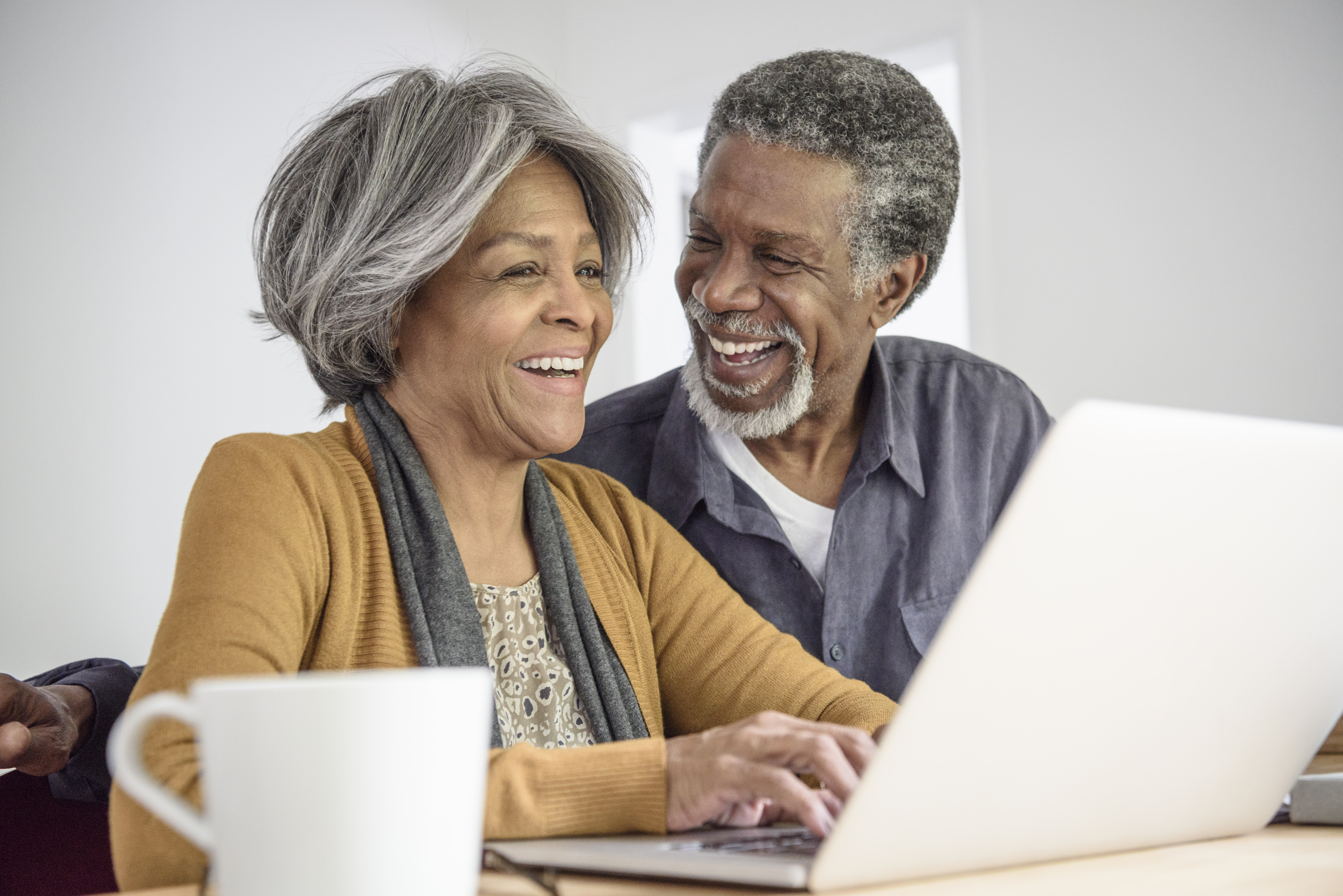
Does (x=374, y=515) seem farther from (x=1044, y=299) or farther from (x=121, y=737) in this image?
(x=1044, y=299)

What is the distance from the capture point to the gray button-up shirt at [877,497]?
5.36ft

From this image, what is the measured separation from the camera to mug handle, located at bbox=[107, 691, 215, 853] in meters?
0.48

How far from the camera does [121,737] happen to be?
1.60 ft

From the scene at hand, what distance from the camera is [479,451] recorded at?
1291mm

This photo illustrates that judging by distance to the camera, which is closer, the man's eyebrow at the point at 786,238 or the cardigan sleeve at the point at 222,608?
the cardigan sleeve at the point at 222,608

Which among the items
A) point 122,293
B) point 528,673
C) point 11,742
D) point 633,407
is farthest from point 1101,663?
point 122,293

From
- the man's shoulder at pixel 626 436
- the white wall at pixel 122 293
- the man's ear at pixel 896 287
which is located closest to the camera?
the man's shoulder at pixel 626 436

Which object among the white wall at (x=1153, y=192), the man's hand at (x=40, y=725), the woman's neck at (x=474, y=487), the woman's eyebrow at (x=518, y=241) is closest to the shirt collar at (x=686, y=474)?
the woman's neck at (x=474, y=487)

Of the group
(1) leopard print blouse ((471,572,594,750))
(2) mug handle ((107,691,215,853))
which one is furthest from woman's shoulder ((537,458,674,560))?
(2) mug handle ((107,691,215,853))

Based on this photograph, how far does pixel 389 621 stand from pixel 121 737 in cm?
59

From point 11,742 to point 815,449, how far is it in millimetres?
1199

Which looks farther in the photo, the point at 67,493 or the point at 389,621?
the point at 67,493

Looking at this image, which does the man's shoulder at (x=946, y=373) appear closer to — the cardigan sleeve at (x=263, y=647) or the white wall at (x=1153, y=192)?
the cardigan sleeve at (x=263, y=647)

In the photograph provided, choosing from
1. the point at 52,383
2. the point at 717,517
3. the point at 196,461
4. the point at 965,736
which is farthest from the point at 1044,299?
the point at 965,736
